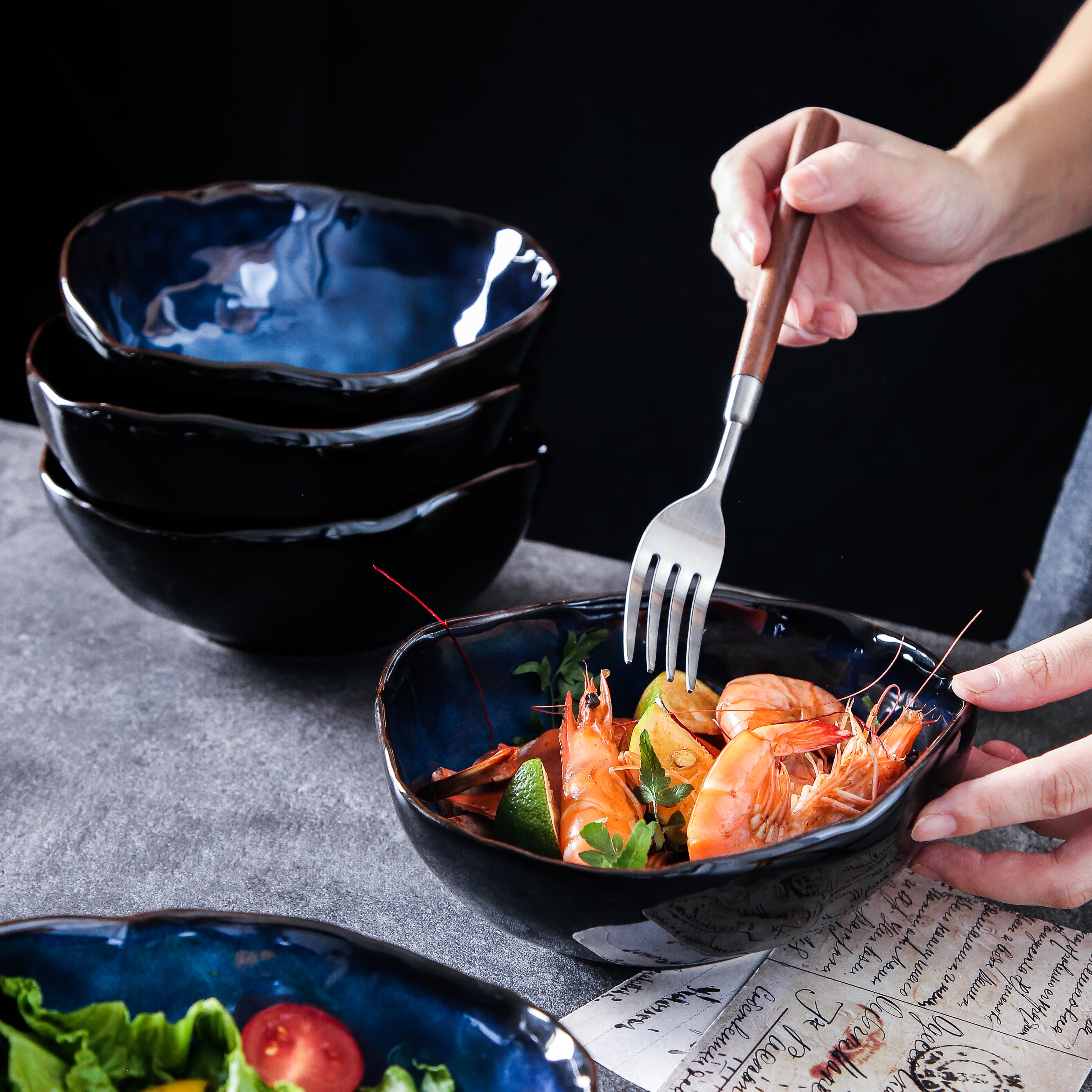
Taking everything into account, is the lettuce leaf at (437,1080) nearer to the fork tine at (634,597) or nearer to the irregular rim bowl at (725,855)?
the irregular rim bowl at (725,855)

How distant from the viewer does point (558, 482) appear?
2.16 m

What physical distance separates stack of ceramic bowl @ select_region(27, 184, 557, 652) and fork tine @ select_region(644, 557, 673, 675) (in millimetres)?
185

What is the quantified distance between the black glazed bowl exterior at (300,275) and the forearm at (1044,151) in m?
0.56

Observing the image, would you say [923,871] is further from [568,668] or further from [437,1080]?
[437,1080]

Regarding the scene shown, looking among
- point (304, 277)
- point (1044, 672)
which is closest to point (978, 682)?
point (1044, 672)

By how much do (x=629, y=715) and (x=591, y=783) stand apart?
0.55ft

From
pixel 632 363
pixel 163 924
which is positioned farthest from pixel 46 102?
pixel 163 924

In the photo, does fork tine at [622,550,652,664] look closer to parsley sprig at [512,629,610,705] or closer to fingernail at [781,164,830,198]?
parsley sprig at [512,629,610,705]

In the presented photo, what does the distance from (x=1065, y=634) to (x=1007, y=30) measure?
4.66ft

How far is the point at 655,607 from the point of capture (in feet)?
2.39

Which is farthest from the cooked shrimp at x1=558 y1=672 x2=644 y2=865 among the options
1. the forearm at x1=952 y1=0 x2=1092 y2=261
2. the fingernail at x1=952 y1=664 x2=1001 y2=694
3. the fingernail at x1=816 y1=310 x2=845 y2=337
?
the forearm at x1=952 y1=0 x2=1092 y2=261

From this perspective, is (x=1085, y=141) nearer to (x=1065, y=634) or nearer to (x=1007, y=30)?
(x=1007, y=30)

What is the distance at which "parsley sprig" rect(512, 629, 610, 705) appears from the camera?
75 centimetres

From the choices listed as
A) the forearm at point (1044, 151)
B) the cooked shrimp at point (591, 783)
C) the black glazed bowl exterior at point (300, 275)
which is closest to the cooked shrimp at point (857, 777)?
the cooked shrimp at point (591, 783)
